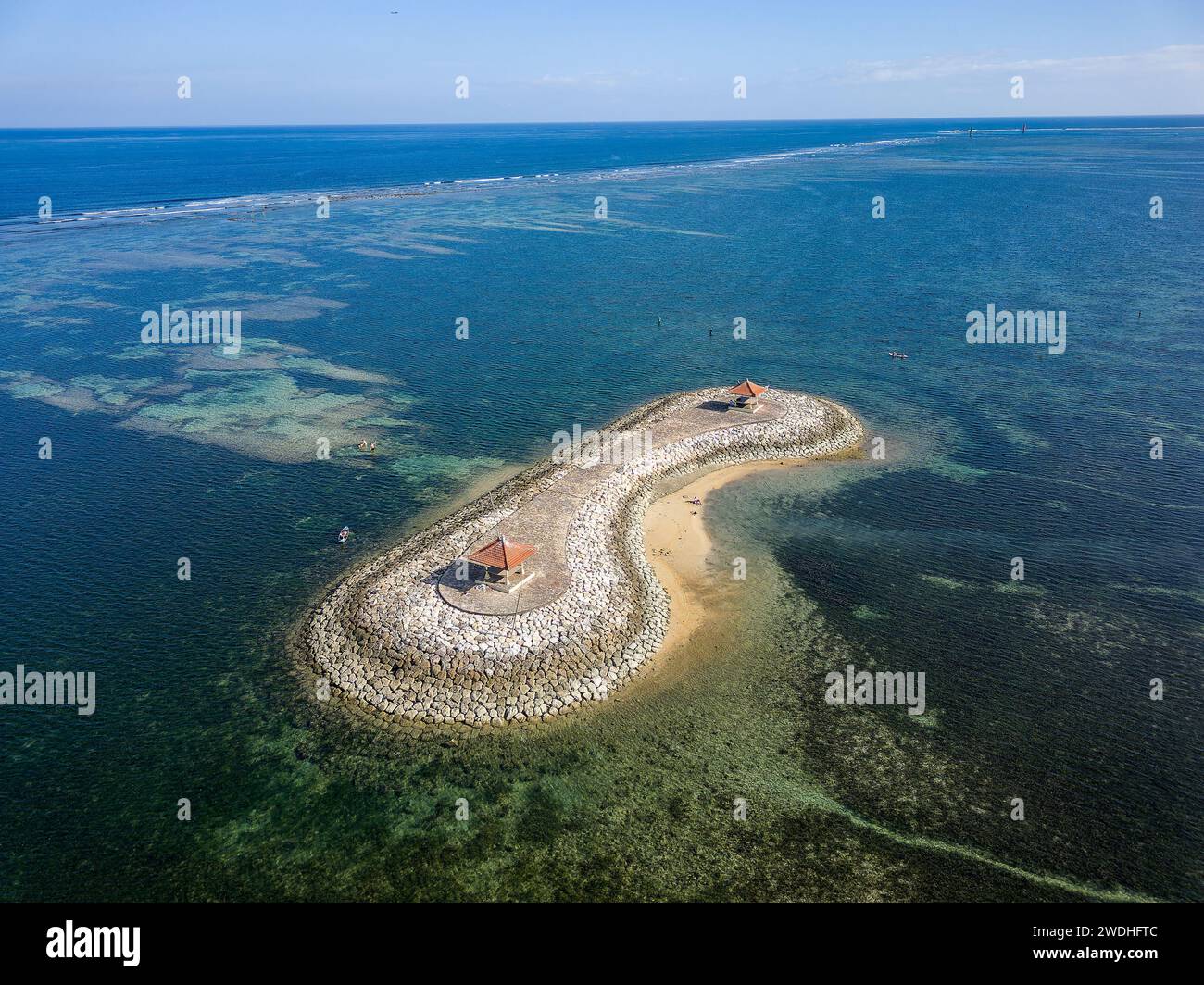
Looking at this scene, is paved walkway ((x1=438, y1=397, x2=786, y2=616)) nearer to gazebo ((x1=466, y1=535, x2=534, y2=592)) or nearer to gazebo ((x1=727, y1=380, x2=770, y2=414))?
gazebo ((x1=466, y1=535, x2=534, y2=592))

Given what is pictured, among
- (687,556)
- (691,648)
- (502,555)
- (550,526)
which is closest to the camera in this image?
(502,555)

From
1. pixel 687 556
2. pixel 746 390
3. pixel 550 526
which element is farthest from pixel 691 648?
pixel 746 390

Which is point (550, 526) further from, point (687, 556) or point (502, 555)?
point (687, 556)

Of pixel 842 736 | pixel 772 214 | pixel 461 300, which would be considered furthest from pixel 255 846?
pixel 772 214

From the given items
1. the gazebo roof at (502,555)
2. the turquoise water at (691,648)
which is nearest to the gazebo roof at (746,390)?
the turquoise water at (691,648)

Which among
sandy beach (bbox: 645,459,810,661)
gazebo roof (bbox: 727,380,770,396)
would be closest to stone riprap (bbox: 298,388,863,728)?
sandy beach (bbox: 645,459,810,661)

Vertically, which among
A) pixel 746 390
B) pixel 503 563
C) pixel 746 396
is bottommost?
pixel 503 563

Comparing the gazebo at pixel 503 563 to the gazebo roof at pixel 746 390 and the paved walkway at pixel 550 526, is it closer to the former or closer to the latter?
the paved walkway at pixel 550 526

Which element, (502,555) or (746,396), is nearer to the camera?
(502,555)
